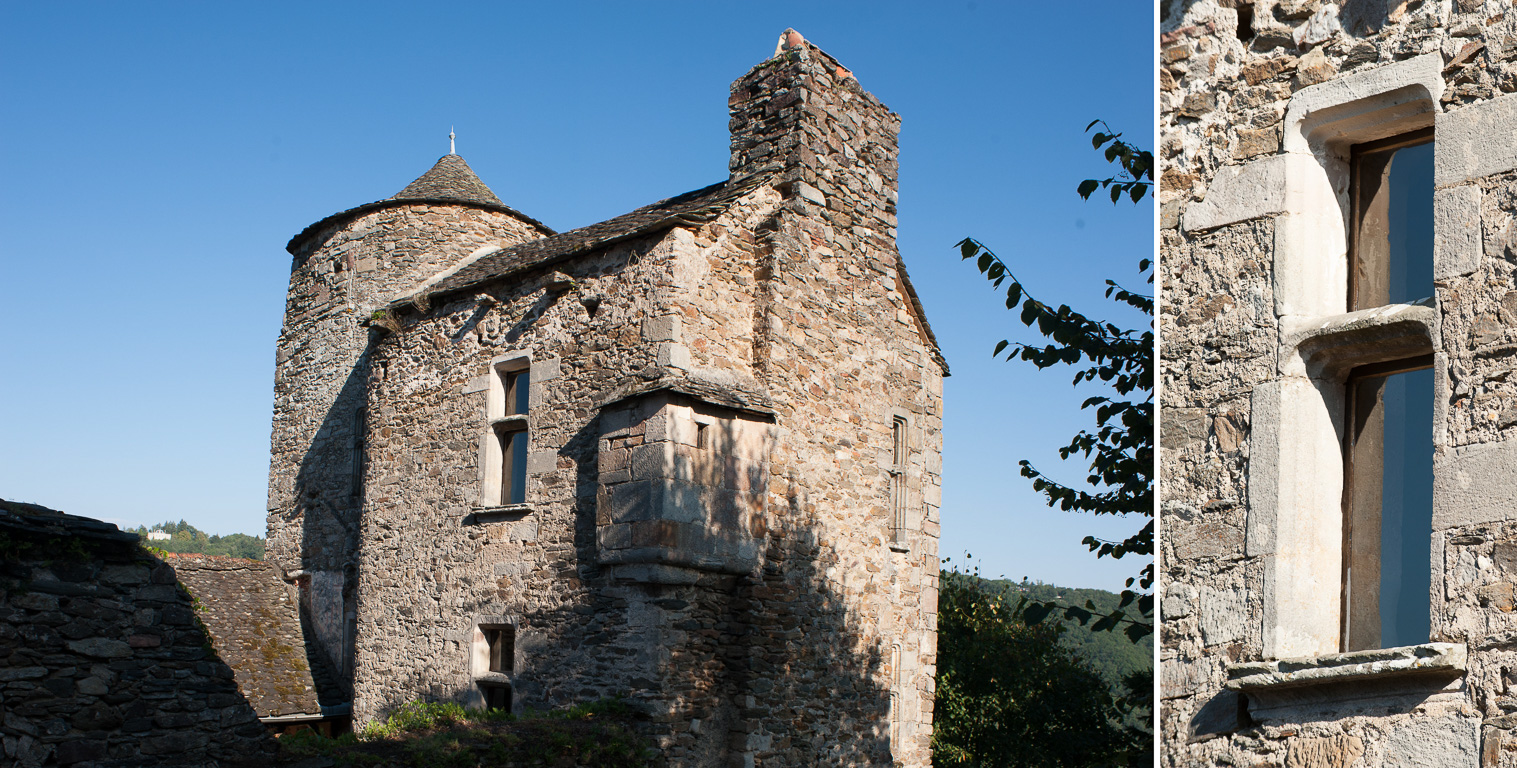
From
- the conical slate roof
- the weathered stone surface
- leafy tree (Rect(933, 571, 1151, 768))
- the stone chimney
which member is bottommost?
leafy tree (Rect(933, 571, 1151, 768))

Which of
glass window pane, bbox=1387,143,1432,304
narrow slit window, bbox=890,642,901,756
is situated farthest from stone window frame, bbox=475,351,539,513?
glass window pane, bbox=1387,143,1432,304

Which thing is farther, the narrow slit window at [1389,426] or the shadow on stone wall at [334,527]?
the shadow on stone wall at [334,527]

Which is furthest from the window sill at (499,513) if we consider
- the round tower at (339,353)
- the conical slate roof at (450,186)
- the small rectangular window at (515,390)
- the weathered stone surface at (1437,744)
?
the weathered stone surface at (1437,744)

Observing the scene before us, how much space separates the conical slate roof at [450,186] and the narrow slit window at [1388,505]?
13.6 m

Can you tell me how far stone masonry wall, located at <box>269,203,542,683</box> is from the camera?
15891 millimetres

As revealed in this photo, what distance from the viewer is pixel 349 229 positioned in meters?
16.9

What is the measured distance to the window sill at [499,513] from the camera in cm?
1103

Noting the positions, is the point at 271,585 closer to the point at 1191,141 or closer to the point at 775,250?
the point at 775,250

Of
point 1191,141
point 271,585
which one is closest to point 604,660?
point 1191,141

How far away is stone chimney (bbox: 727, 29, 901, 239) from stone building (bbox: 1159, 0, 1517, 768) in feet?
19.9

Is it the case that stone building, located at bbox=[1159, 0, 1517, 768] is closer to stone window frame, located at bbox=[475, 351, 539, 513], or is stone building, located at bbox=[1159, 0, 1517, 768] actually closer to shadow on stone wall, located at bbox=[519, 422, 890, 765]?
shadow on stone wall, located at bbox=[519, 422, 890, 765]

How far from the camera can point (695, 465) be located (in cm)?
989

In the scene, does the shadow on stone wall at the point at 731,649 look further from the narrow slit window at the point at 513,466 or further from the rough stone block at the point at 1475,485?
the rough stone block at the point at 1475,485

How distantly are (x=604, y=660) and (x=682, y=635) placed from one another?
28.9 inches
